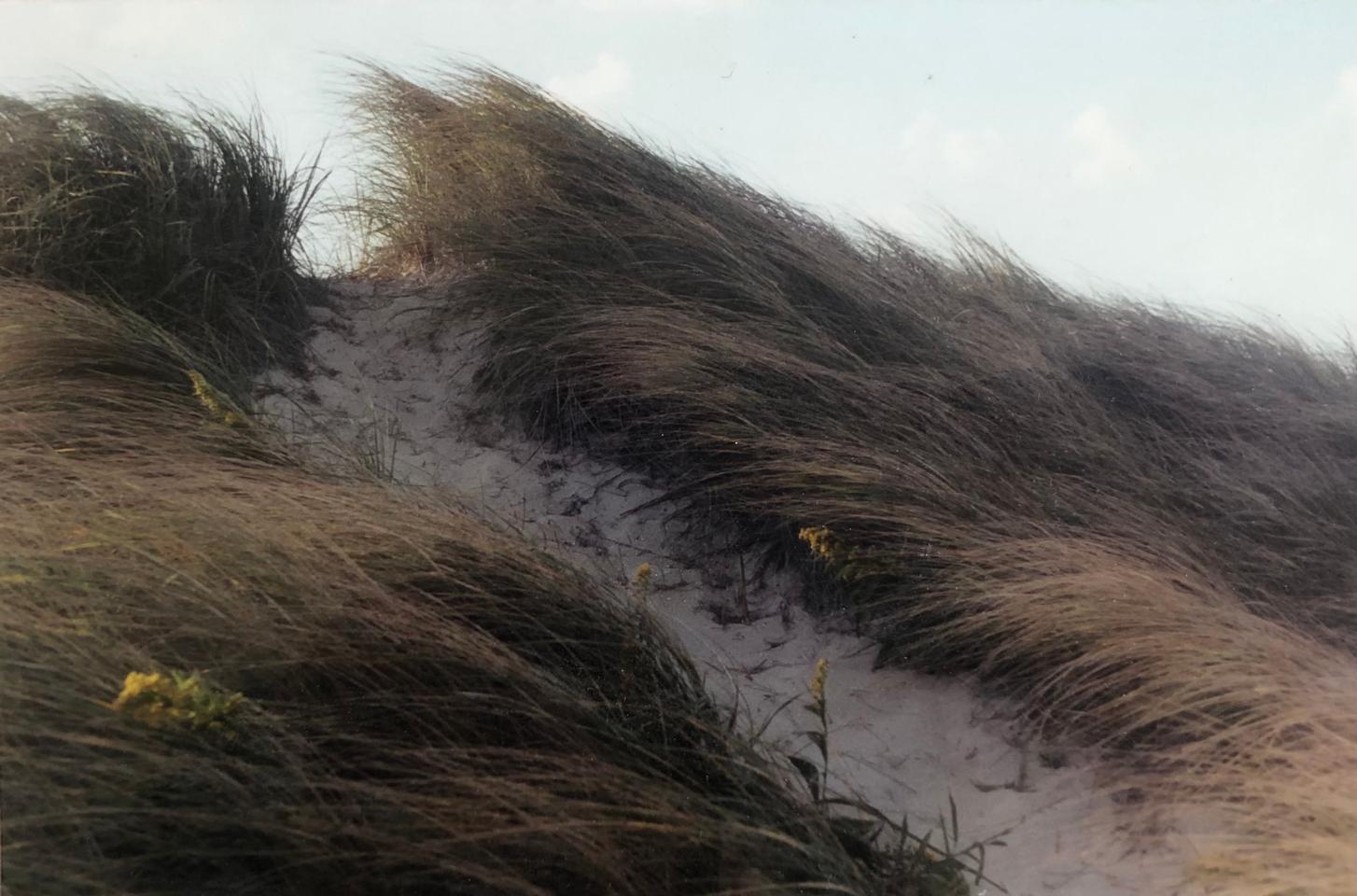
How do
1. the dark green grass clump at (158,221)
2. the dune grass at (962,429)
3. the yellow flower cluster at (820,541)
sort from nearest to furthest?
the dune grass at (962,429), the yellow flower cluster at (820,541), the dark green grass clump at (158,221)

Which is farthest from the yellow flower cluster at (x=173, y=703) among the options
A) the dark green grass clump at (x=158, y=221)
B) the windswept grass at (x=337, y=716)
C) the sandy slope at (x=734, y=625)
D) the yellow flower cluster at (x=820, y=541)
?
the dark green grass clump at (x=158, y=221)

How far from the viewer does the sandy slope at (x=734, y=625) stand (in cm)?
217

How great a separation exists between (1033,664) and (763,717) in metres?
0.66

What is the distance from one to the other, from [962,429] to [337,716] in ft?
6.71

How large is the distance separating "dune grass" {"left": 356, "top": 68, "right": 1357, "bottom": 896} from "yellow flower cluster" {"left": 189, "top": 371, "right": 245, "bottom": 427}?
1.04 m

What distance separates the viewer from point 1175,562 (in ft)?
8.31

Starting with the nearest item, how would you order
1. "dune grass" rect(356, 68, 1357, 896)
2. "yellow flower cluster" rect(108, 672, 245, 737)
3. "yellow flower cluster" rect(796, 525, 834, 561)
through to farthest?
"yellow flower cluster" rect(108, 672, 245, 737) < "dune grass" rect(356, 68, 1357, 896) < "yellow flower cluster" rect(796, 525, 834, 561)

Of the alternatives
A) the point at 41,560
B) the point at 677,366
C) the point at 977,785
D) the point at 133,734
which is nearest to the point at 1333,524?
the point at 977,785

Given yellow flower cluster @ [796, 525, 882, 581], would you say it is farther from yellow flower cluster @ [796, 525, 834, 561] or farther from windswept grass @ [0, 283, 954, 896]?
windswept grass @ [0, 283, 954, 896]

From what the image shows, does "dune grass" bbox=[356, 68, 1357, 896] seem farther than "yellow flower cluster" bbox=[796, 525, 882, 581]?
No

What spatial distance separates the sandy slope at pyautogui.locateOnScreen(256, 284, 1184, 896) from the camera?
217 cm

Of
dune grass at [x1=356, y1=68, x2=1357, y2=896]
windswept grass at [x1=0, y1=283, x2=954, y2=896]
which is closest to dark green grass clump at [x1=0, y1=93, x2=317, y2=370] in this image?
dune grass at [x1=356, y1=68, x2=1357, y2=896]

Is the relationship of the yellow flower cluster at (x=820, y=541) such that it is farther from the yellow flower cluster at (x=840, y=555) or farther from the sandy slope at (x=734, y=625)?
the sandy slope at (x=734, y=625)

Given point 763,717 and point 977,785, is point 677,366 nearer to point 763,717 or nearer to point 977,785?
point 763,717
